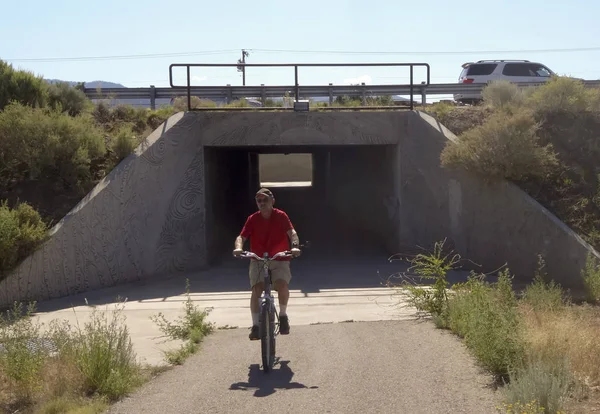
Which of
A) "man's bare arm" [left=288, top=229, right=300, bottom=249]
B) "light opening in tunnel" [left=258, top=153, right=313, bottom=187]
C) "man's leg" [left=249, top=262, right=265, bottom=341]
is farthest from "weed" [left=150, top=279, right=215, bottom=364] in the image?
"light opening in tunnel" [left=258, top=153, right=313, bottom=187]

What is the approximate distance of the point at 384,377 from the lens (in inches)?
261

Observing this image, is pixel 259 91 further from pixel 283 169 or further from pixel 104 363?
pixel 283 169

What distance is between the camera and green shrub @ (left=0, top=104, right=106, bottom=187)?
563 inches

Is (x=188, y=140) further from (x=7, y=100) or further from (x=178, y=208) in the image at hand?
(x=7, y=100)

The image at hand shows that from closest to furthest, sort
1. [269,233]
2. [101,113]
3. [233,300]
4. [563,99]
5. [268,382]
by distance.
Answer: [268,382], [269,233], [233,300], [563,99], [101,113]

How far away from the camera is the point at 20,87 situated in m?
17.5

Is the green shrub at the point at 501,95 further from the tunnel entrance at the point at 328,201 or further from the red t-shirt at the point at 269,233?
the red t-shirt at the point at 269,233

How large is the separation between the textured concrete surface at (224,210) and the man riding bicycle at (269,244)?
224 inches

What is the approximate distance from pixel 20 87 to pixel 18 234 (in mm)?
7140

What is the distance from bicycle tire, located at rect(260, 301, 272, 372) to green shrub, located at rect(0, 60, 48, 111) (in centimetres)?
1209

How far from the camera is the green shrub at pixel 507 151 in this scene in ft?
45.8

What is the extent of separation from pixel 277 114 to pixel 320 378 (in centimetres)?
1028

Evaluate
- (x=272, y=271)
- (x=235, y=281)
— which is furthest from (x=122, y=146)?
(x=272, y=271)

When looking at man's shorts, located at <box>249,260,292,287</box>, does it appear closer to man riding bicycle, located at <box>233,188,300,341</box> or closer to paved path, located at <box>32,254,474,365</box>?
man riding bicycle, located at <box>233,188,300,341</box>
